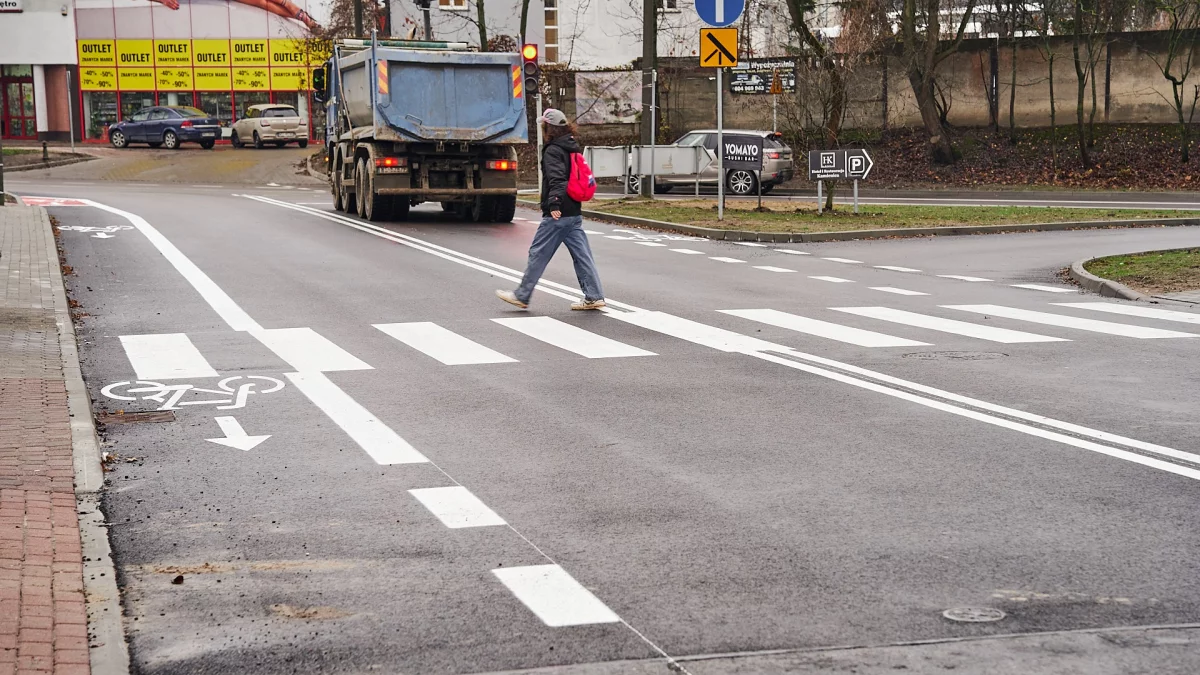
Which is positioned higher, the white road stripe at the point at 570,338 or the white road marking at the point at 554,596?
the white road stripe at the point at 570,338

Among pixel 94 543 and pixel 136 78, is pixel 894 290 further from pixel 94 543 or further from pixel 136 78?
pixel 136 78

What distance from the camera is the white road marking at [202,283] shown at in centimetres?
1327

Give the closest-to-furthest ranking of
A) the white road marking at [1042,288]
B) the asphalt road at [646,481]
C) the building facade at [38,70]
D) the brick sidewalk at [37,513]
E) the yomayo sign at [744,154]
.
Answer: the brick sidewalk at [37,513]
the asphalt road at [646,481]
the white road marking at [1042,288]
the yomayo sign at [744,154]
the building facade at [38,70]

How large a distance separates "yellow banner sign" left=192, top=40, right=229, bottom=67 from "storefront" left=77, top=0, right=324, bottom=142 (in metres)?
0.04

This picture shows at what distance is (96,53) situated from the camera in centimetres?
6041

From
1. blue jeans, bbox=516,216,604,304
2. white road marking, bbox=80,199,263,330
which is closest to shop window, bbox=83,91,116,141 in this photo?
white road marking, bbox=80,199,263,330

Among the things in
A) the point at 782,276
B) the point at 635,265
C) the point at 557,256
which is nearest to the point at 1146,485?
the point at 782,276

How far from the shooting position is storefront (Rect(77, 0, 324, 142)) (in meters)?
59.9

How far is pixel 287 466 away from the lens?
7477 millimetres

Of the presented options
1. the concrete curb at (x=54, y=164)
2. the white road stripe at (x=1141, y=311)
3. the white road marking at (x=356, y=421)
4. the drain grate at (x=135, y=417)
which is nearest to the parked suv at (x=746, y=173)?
the white road stripe at (x=1141, y=311)

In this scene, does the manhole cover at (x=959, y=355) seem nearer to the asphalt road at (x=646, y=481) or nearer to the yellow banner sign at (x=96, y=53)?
the asphalt road at (x=646, y=481)

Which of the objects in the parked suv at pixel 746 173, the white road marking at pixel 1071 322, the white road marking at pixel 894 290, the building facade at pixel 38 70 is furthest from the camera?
the building facade at pixel 38 70

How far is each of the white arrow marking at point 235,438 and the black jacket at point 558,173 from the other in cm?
602

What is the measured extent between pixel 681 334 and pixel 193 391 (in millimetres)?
4263
